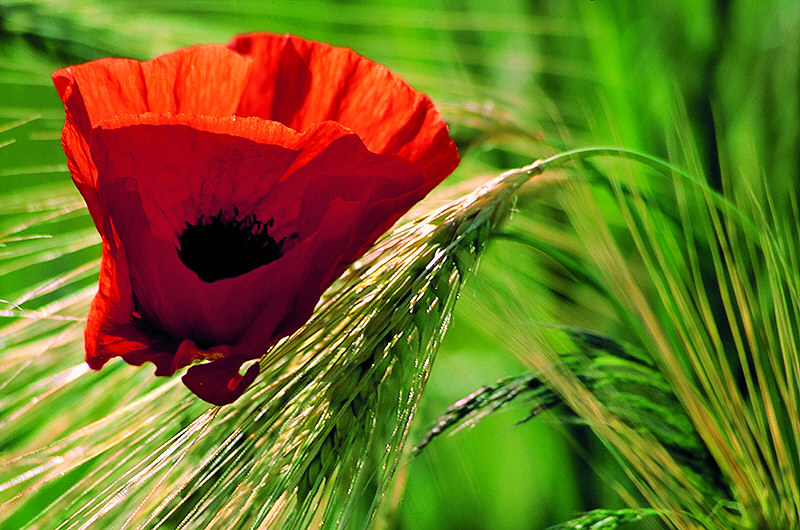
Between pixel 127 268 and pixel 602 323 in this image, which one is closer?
pixel 127 268

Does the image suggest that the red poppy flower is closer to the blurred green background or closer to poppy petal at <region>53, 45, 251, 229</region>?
poppy petal at <region>53, 45, 251, 229</region>

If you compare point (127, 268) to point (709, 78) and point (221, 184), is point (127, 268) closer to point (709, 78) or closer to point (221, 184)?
point (221, 184)

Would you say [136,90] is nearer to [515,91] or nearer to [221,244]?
[221,244]

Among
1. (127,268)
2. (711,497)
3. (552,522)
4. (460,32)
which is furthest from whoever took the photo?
(460,32)

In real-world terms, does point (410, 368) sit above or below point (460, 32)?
below

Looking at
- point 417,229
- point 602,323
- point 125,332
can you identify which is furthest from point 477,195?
point 602,323

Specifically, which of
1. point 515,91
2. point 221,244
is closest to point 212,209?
point 221,244

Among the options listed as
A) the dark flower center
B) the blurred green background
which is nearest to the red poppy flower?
the dark flower center
